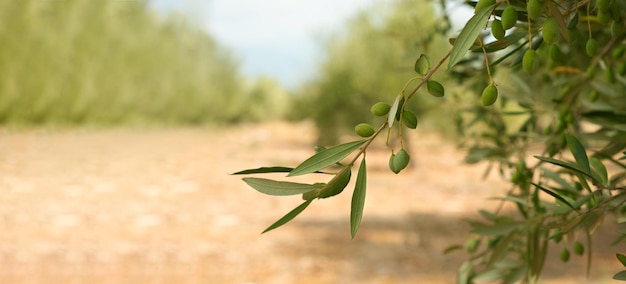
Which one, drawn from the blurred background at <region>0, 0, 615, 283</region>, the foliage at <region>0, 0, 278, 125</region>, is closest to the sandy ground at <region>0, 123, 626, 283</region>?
the blurred background at <region>0, 0, 615, 283</region>

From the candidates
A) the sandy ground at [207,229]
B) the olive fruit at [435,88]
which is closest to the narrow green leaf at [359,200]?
the olive fruit at [435,88]

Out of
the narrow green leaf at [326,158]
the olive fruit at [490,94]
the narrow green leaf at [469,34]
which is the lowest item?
the narrow green leaf at [326,158]

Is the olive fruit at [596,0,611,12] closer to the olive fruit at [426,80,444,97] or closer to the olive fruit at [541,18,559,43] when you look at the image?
the olive fruit at [541,18,559,43]

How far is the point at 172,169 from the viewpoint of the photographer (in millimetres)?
10641

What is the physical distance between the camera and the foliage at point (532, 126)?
→ 831 millimetres

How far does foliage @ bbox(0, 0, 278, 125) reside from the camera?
14.4 m

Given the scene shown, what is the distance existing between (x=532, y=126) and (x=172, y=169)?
9.00m

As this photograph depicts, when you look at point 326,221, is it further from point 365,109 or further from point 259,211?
point 365,109

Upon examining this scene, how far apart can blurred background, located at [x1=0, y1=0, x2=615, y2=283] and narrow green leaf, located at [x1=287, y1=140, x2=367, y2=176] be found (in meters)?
0.80

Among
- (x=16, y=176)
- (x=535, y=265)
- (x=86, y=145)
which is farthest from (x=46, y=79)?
(x=535, y=265)

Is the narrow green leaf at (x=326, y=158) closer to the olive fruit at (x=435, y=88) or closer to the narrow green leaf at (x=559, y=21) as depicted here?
the olive fruit at (x=435, y=88)

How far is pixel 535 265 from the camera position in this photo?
5.62 feet

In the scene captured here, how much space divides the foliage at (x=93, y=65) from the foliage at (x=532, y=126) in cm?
1342

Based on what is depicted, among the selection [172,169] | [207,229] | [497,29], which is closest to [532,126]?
[497,29]
